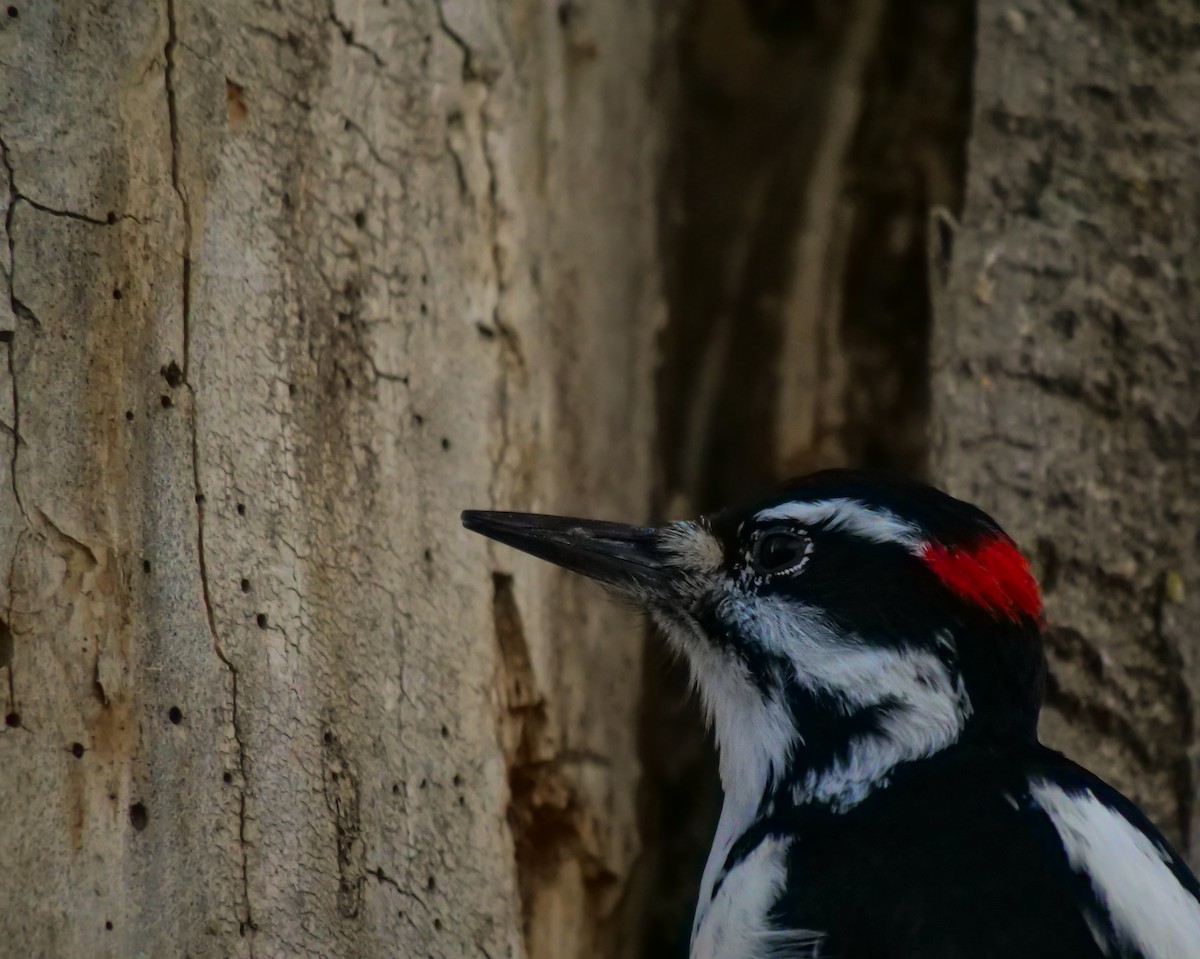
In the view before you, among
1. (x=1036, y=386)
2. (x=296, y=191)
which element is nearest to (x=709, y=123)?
(x=1036, y=386)

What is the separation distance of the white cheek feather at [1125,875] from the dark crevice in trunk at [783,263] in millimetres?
1284

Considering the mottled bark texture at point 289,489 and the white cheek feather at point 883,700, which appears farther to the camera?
the white cheek feather at point 883,700

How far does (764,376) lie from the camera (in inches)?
151

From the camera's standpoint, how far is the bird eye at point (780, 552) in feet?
8.48

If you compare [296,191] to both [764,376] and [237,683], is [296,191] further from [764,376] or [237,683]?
[764,376]

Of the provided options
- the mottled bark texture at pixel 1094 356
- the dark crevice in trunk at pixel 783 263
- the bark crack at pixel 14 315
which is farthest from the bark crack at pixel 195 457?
the mottled bark texture at pixel 1094 356

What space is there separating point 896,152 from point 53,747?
2501 mm

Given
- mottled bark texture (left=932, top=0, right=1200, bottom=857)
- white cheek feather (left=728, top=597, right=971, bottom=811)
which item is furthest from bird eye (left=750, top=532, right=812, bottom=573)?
mottled bark texture (left=932, top=0, right=1200, bottom=857)

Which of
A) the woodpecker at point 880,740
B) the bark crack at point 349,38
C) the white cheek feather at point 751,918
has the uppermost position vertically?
the bark crack at point 349,38

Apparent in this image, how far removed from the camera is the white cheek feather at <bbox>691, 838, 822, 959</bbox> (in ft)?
7.20

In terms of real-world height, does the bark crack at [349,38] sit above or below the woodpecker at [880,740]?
above

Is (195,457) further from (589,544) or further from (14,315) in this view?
(589,544)

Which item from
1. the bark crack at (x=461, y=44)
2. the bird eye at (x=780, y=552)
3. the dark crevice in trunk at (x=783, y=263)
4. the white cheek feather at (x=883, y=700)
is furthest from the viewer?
the dark crevice in trunk at (x=783, y=263)

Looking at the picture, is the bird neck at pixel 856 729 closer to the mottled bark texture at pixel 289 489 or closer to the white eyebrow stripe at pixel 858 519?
the white eyebrow stripe at pixel 858 519
